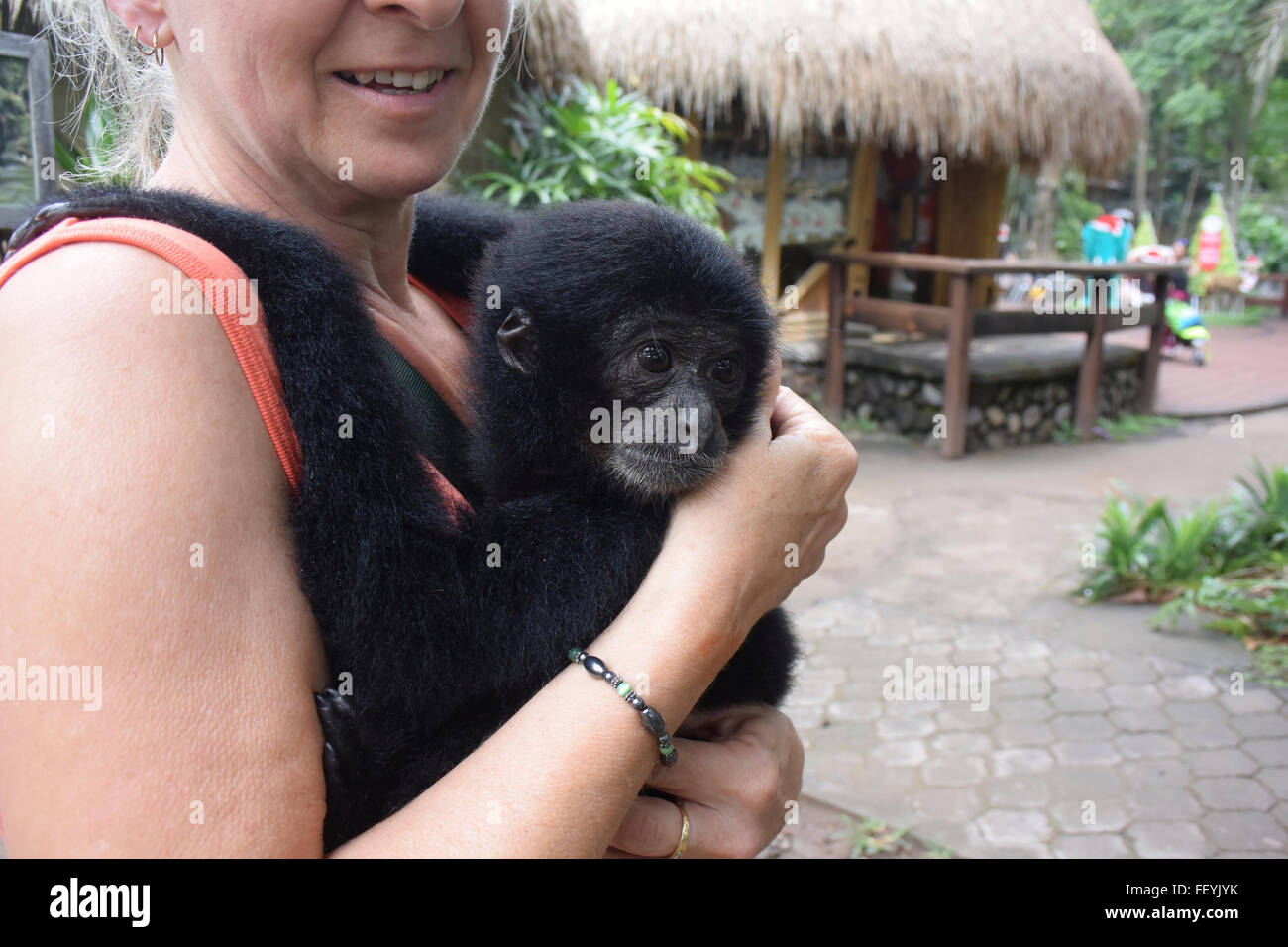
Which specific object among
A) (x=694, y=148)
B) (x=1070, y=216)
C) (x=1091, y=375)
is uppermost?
(x=1070, y=216)

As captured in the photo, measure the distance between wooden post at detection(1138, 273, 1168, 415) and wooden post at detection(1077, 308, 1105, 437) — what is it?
3.65 ft

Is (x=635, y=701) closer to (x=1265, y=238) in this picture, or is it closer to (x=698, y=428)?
(x=698, y=428)

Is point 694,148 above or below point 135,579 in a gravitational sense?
above

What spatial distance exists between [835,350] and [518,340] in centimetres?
845

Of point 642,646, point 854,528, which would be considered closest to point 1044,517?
point 854,528

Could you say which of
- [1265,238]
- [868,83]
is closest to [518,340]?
[868,83]

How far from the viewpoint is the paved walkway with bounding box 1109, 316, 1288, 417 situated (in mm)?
11453

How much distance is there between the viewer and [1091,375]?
9.65 meters

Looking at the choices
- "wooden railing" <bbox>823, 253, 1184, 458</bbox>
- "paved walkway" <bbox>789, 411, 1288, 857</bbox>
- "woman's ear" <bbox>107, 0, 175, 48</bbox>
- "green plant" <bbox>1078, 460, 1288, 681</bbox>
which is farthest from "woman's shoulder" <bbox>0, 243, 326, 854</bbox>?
"wooden railing" <bbox>823, 253, 1184, 458</bbox>

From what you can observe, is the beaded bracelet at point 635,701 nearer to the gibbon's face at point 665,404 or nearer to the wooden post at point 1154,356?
the gibbon's face at point 665,404

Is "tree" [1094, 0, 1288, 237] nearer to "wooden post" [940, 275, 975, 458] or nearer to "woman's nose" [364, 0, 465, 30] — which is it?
"wooden post" [940, 275, 975, 458]

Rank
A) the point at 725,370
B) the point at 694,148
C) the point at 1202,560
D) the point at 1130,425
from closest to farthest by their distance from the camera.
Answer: the point at 725,370
the point at 1202,560
the point at 694,148
the point at 1130,425

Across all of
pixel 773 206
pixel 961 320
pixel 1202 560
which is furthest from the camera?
pixel 773 206

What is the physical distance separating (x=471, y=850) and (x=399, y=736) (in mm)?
320
